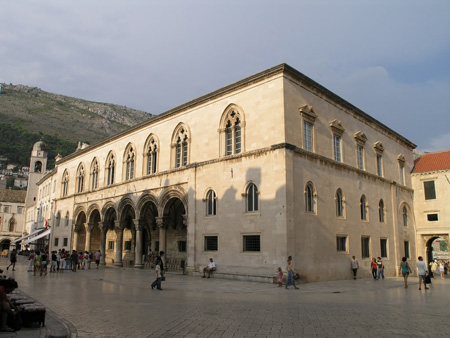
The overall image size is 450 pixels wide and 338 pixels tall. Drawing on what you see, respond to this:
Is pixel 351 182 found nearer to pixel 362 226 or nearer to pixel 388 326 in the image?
pixel 362 226

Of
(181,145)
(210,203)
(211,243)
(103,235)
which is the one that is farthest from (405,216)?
(103,235)

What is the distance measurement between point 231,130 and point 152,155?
936 centimetres

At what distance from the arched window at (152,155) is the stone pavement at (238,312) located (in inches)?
569

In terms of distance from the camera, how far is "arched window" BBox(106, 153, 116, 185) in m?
35.8

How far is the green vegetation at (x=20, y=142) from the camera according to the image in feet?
427

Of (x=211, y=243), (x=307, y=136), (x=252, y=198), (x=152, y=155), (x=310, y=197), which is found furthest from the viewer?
(x=152, y=155)

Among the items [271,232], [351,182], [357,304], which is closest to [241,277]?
[271,232]

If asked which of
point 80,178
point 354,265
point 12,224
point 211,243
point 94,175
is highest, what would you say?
point 80,178

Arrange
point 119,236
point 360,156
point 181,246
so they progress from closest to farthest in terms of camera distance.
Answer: point 360,156
point 181,246
point 119,236

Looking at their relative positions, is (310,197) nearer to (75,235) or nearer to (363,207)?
(363,207)

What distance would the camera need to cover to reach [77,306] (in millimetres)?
11898

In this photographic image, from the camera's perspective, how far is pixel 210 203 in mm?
24250

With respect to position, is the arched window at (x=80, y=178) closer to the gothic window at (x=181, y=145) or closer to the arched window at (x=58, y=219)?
the arched window at (x=58, y=219)

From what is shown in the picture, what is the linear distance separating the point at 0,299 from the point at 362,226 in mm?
23366
